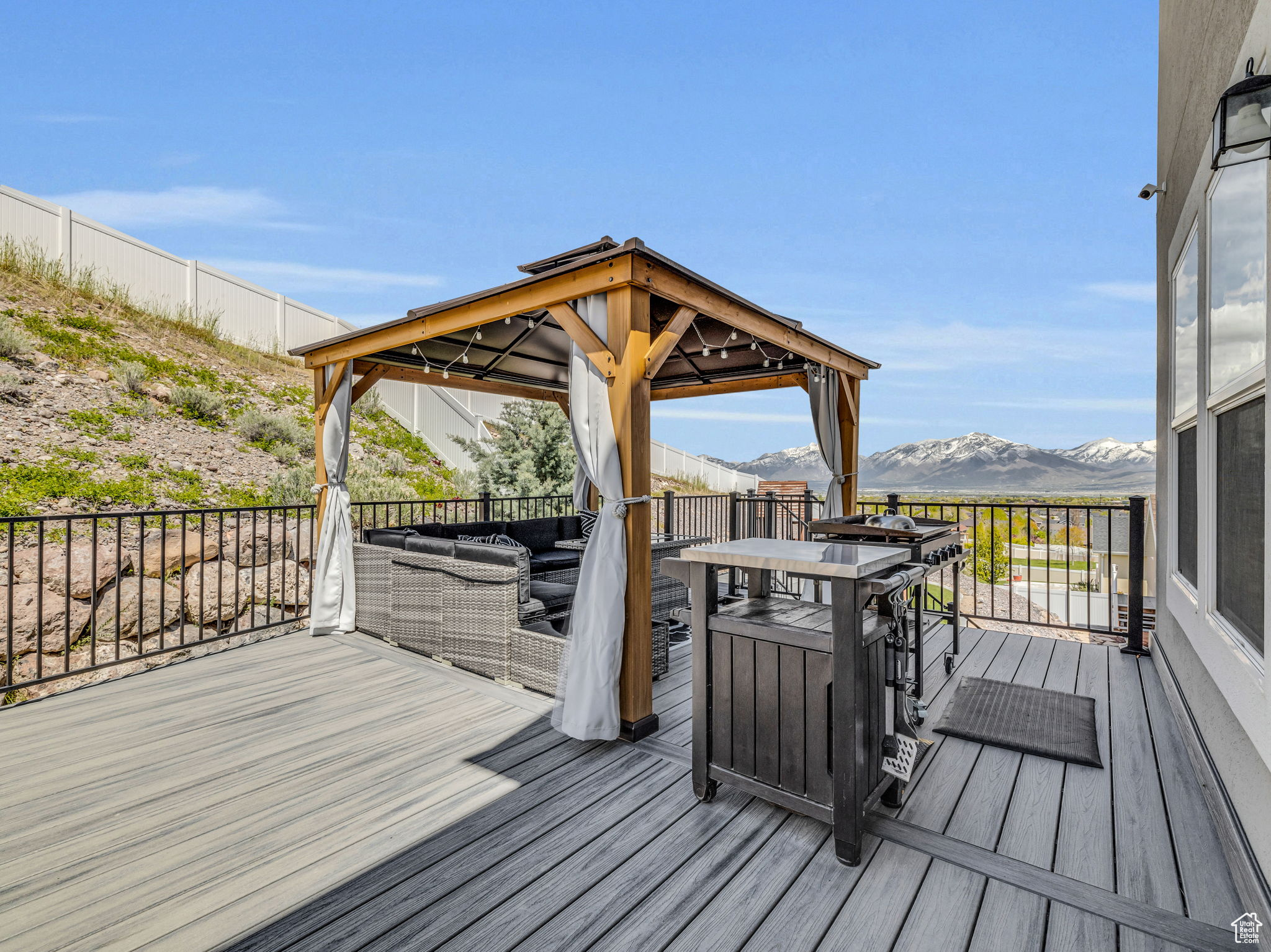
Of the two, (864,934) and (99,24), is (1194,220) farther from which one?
(99,24)

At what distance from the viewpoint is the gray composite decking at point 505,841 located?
62.6 inches

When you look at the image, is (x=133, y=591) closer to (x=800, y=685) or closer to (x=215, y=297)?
(x=800, y=685)

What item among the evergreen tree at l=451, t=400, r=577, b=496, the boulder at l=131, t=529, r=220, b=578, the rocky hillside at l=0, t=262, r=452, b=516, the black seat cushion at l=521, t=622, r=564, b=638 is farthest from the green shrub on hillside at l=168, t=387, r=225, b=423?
the black seat cushion at l=521, t=622, r=564, b=638

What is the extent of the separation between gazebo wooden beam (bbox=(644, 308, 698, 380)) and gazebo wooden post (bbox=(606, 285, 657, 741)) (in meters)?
0.04

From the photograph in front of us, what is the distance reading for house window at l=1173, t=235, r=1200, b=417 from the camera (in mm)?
2627

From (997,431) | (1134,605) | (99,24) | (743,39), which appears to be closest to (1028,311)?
(997,431)

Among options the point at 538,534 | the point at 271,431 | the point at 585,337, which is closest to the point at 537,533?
the point at 538,534

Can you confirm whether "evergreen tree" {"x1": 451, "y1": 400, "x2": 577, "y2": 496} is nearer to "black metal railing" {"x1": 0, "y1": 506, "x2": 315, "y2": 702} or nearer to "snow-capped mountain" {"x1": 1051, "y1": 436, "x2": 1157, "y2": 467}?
"black metal railing" {"x1": 0, "y1": 506, "x2": 315, "y2": 702}

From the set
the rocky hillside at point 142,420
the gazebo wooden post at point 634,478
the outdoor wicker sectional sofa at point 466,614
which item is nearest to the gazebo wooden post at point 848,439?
the outdoor wicker sectional sofa at point 466,614

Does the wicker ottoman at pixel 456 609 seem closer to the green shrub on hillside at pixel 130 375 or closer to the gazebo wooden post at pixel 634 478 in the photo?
the gazebo wooden post at pixel 634 478

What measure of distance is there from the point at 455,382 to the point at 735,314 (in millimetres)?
3608

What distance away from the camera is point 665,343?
119 inches

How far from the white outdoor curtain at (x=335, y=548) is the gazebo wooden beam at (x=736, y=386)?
2.96 metres

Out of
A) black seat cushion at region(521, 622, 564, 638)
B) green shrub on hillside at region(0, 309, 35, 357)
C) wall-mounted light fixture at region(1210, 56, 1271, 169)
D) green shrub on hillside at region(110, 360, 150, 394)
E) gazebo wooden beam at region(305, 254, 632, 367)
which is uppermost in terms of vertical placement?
green shrub on hillside at region(0, 309, 35, 357)
